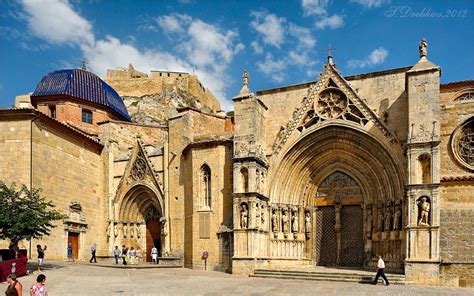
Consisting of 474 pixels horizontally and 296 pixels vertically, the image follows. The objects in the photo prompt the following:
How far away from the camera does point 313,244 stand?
20.6m

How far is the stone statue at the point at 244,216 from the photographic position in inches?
743

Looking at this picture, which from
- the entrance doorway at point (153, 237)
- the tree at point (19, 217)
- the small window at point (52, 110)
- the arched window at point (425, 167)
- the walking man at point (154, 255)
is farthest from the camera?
the small window at point (52, 110)

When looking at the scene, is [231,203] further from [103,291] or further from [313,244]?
[103,291]

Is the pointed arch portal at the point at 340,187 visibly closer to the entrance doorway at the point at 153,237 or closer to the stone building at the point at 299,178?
the stone building at the point at 299,178

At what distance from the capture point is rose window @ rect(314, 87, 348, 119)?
19312 millimetres

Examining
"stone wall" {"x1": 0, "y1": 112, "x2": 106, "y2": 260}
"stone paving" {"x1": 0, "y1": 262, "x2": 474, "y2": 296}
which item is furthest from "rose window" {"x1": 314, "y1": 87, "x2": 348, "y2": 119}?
"stone wall" {"x1": 0, "y1": 112, "x2": 106, "y2": 260}

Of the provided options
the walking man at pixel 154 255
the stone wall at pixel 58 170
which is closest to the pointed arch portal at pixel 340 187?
the walking man at pixel 154 255

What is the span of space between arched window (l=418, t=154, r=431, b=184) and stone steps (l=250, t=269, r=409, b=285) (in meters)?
3.41

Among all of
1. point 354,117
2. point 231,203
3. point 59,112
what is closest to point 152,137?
point 59,112

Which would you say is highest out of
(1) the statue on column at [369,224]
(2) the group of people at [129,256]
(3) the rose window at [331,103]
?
(3) the rose window at [331,103]

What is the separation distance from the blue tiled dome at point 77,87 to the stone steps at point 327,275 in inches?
723

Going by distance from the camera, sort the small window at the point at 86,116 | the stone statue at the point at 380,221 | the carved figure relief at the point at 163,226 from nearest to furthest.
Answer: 1. the stone statue at the point at 380,221
2. the carved figure relief at the point at 163,226
3. the small window at the point at 86,116

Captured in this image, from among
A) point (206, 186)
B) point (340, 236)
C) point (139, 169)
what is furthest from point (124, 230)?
point (340, 236)

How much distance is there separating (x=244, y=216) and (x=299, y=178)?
3.29m
